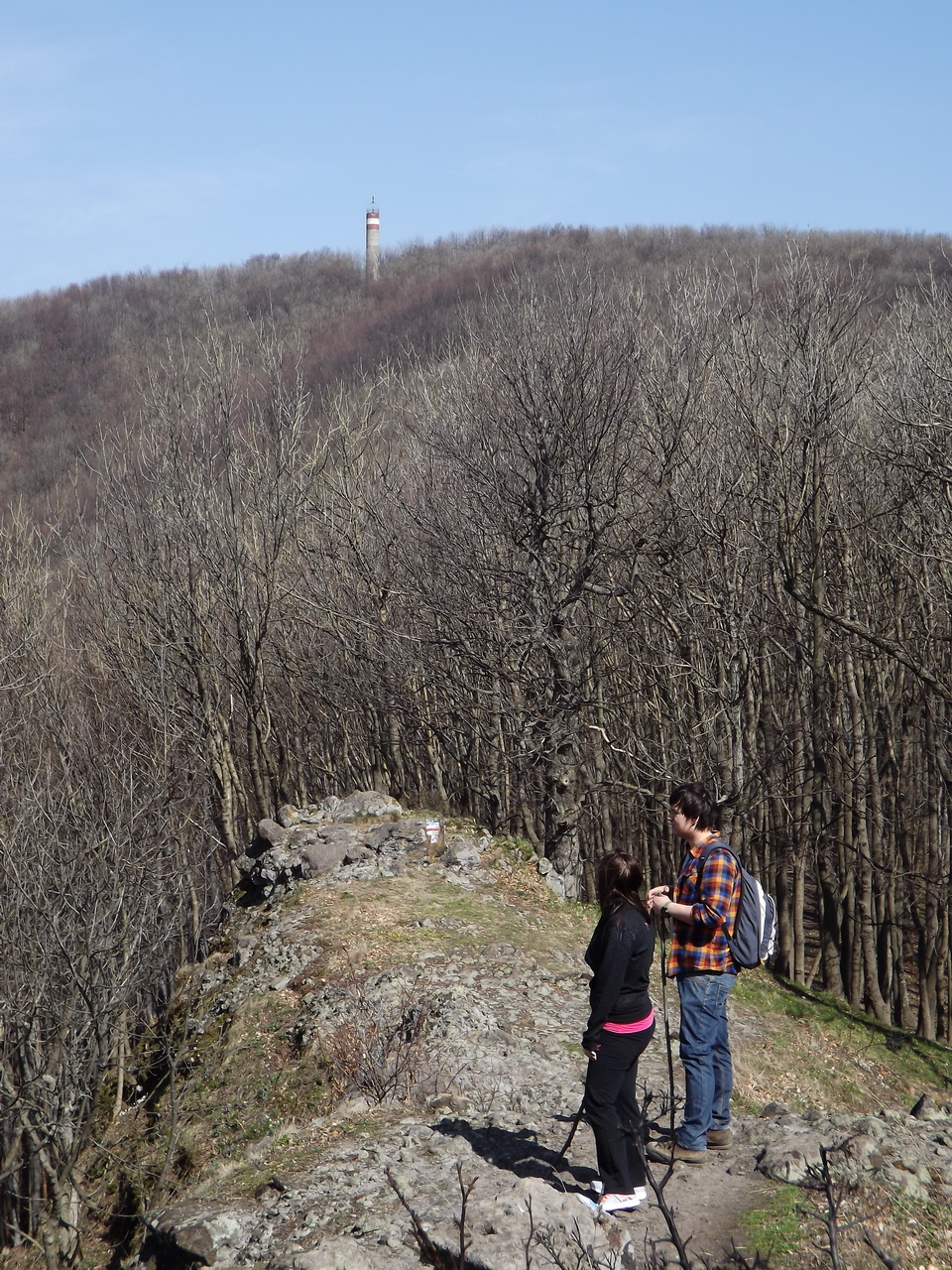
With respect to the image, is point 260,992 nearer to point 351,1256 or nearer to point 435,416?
point 351,1256

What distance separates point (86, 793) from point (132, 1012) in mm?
2934

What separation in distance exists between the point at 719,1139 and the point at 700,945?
1175mm

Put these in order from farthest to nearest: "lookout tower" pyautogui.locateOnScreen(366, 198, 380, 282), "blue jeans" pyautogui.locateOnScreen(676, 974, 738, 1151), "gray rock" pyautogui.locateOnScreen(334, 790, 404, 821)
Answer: "lookout tower" pyautogui.locateOnScreen(366, 198, 380, 282) → "gray rock" pyautogui.locateOnScreen(334, 790, 404, 821) → "blue jeans" pyautogui.locateOnScreen(676, 974, 738, 1151)

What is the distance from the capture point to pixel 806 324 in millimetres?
13570

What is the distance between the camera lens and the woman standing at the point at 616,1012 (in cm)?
504

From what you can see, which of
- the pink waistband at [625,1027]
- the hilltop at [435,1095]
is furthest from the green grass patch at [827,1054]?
the pink waistband at [625,1027]

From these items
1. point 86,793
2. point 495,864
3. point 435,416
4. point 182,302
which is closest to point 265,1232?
point 495,864

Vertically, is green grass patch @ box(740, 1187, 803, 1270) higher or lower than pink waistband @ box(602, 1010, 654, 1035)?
lower

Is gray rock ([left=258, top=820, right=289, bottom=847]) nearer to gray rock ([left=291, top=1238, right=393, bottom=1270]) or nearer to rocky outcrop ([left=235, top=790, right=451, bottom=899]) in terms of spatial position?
rocky outcrop ([left=235, top=790, right=451, bottom=899])

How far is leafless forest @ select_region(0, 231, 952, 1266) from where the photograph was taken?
1302 centimetres

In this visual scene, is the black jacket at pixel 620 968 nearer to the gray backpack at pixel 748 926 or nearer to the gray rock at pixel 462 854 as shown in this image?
the gray backpack at pixel 748 926

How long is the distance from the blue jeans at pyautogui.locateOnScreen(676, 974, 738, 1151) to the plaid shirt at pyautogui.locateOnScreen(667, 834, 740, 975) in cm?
9

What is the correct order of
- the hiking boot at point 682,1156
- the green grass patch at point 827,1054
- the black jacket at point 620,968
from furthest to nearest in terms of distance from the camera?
the green grass patch at point 827,1054
the hiking boot at point 682,1156
the black jacket at point 620,968

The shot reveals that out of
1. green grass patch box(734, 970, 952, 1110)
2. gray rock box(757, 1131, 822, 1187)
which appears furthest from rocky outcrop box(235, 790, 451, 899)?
gray rock box(757, 1131, 822, 1187)
